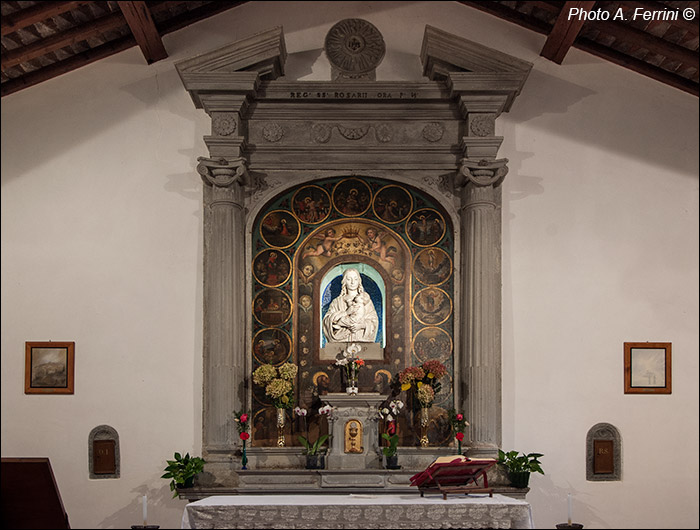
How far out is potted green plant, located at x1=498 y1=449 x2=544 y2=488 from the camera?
8.02m

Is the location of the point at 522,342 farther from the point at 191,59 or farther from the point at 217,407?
the point at 191,59

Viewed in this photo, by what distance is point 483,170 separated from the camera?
8.45 metres

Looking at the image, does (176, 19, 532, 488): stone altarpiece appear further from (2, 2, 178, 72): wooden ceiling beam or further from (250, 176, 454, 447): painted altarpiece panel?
(2, 2, 178, 72): wooden ceiling beam

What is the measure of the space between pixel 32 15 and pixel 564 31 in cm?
532

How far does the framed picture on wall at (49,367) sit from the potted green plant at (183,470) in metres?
1.46

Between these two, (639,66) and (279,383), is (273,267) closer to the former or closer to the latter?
(279,383)

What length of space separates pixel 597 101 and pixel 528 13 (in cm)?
126

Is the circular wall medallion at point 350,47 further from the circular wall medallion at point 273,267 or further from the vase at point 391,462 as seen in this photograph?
the vase at point 391,462

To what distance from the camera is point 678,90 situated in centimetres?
892

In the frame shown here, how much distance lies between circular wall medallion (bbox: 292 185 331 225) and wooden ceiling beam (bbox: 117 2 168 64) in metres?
2.16

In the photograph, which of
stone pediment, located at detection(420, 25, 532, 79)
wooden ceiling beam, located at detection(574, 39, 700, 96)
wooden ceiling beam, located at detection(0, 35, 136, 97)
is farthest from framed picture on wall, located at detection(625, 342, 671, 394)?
wooden ceiling beam, located at detection(0, 35, 136, 97)

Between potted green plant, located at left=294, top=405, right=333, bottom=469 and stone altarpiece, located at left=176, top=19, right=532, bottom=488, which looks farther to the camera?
stone altarpiece, located at left=176, top=19, right=532, bottom=488

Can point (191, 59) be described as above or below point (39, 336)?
above

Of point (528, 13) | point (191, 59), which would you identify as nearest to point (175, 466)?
point (191, 59)
